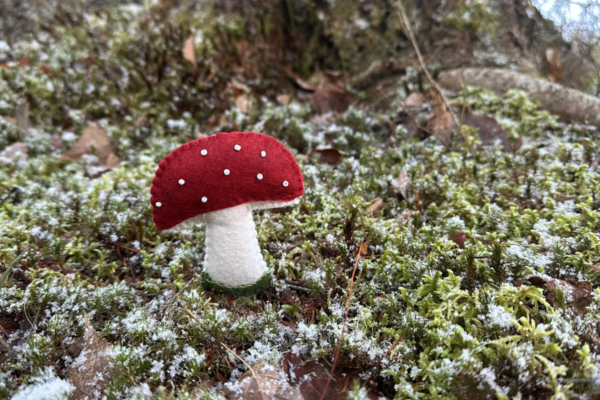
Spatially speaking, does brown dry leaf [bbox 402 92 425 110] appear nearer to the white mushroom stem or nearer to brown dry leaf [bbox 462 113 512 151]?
brown dry leaf [bbox 462 113 512 151]

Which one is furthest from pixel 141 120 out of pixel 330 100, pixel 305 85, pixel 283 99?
pixel 330 100

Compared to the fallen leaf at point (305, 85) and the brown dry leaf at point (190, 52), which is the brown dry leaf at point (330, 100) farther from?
the brown dry leaf at point (190, 52)

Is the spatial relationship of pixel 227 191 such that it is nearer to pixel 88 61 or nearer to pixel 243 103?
pixel 243 103

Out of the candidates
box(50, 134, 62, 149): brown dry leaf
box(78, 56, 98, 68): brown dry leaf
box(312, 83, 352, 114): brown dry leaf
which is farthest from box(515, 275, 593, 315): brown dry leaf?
box(78, 56, 98, 68): brown dry leaf

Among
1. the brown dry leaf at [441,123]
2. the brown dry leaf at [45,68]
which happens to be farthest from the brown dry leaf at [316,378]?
the brown dry leaf at [45,68]

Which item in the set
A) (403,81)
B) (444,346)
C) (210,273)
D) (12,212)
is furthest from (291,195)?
(403,81)

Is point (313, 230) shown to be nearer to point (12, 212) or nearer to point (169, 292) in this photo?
point (169, 292)
